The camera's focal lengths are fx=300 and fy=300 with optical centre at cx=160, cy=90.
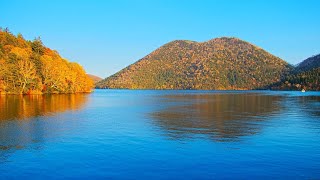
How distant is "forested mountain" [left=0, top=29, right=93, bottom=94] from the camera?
12775 cm

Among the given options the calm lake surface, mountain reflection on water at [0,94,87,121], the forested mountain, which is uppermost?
the forested mountain

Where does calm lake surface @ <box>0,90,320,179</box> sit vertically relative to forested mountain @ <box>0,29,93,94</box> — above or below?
below

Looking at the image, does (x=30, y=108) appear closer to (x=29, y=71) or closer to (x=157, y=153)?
(x=157, y=153)

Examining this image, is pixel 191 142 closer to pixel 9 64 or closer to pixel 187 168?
pixel 187 168

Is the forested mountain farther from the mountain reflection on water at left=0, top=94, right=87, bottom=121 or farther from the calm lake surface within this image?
the calm lake surface

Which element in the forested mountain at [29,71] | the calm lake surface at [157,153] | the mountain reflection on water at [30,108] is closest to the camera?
the calm lake surface at [157,153]

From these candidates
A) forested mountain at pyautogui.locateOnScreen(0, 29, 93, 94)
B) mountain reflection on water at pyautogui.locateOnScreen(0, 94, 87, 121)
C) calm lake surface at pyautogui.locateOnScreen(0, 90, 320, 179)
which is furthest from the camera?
forested mountain at pyautogui.locateOnScreen(0, 29, 93, 94)

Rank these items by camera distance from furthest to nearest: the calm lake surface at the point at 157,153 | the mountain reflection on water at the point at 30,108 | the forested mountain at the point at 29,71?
the forested mountain at the point at 29,71, the mountain reflection on water at the point at 30,108, the calm lake surface at the point at 157,153

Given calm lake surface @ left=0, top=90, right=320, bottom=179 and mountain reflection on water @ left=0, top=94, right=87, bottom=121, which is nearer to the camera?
calm lake surface @ left=0, top=90, right=320, bottom=179

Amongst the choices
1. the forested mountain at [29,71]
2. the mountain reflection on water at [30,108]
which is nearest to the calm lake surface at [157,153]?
the mountain reflection on water at [30,108]

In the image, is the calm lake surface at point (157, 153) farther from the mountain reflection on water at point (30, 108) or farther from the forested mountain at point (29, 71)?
the forested mountain at point (29, 71)

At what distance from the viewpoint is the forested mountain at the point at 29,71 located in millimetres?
127750

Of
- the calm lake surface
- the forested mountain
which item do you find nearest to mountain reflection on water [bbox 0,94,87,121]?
the calm lake surface

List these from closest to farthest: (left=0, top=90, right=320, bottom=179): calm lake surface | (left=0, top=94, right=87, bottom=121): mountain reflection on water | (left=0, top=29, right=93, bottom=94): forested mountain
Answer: (left=0, top=90, right=320, bottom=179): calm lake surface < (left=0, top=94, right=87, bottom=121): mountain reflection on water < (left=0, top=29, right=93, bottom=94): forested mountain
